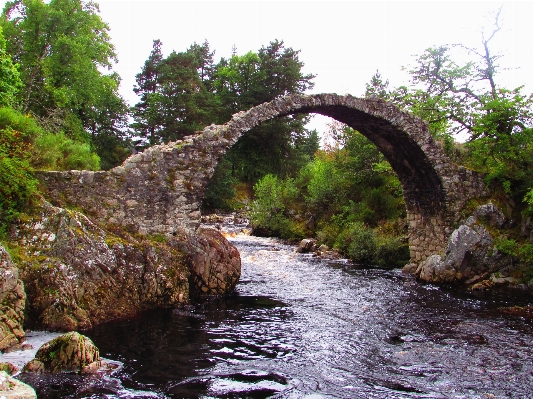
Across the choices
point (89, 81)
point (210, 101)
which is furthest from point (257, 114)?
point (210, 101)

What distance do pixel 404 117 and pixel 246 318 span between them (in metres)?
8.26

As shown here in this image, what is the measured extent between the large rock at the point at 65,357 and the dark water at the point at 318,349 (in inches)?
8.2

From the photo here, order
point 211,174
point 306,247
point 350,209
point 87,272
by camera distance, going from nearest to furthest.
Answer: point 87,272, point 211,174, point 306,247, point 350,209

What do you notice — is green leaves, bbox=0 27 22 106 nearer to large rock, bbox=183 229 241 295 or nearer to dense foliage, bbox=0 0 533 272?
dense foliage, bbox=0 0 533 272

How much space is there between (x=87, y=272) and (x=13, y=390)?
392 cm

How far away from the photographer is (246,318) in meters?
8.52

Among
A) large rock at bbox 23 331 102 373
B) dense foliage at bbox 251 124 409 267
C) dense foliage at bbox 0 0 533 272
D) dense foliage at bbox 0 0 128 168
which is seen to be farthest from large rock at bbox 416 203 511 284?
dense foliage at bbox 0 0 128 168

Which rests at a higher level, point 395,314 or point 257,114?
point 257,114

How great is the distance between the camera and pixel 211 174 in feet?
33.9

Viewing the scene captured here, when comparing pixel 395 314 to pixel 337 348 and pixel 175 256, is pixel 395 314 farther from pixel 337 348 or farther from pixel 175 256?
pixel 175 256

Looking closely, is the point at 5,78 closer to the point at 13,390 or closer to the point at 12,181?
the point at 12,181

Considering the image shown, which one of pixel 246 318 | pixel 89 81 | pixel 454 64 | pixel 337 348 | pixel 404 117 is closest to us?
pixel 337 348

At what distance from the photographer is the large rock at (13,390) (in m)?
3.78

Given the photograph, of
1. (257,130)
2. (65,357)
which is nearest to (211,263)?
(65,357)
